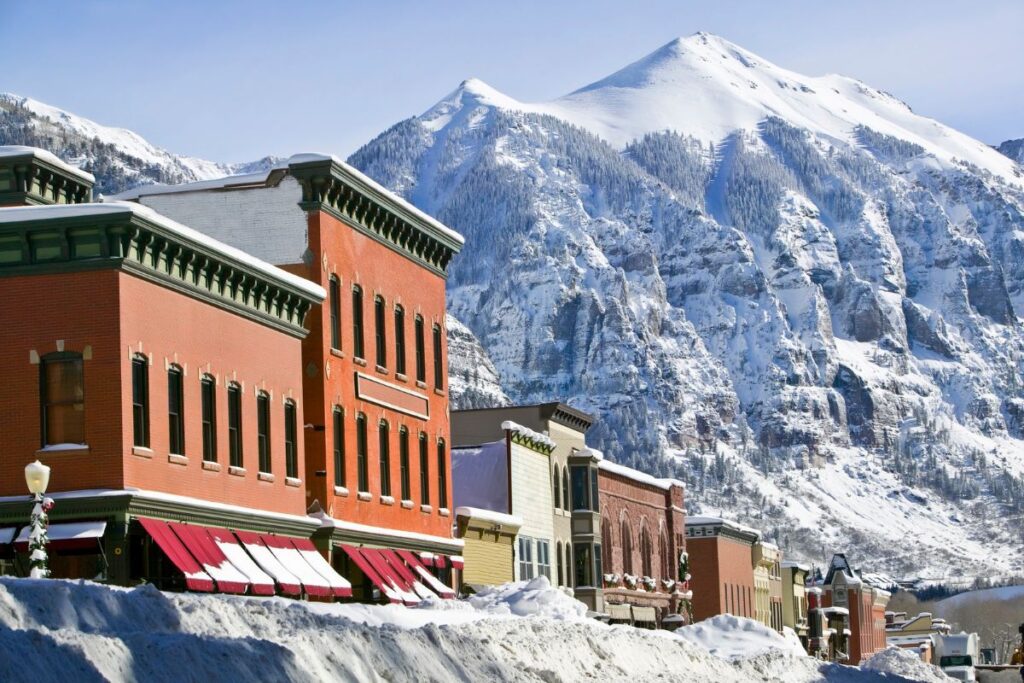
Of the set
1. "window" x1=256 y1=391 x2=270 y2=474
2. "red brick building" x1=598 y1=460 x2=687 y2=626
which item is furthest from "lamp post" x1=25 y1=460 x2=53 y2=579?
"red brick building" x1=598 y1=460 x2=687 y2=626

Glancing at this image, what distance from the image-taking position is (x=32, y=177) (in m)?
51.2

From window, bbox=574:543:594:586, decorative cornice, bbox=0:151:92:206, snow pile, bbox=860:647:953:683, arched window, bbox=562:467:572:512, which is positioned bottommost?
snow pile, bbox=860:647:953:683

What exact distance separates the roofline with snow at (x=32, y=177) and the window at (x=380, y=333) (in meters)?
9.26

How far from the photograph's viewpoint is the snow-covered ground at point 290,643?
71.8ft

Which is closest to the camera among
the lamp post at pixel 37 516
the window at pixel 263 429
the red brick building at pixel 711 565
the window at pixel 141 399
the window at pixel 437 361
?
the lamp post at pixel 37 516

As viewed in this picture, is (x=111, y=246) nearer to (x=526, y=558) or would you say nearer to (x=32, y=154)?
(x=32, y=154)

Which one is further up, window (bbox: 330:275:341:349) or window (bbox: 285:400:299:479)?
window (bbox: 330:275:341:349)

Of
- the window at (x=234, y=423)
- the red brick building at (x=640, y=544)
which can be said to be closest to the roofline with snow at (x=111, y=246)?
the window at (x=234, y=423)

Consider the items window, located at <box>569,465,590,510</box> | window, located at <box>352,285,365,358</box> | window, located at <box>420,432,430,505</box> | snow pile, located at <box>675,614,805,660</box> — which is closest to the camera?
snow pile, located at <box>675,614,805,660</box>

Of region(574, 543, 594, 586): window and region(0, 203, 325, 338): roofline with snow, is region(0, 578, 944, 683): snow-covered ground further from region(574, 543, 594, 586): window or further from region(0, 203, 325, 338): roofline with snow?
region(574, 543, 594, 586): window

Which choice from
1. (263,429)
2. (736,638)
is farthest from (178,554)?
(736,638)

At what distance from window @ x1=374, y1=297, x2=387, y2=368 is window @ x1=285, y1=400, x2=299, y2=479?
707cm

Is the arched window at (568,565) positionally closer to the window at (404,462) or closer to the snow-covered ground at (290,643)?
the window at (404,462)

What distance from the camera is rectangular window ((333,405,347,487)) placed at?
53312mm
